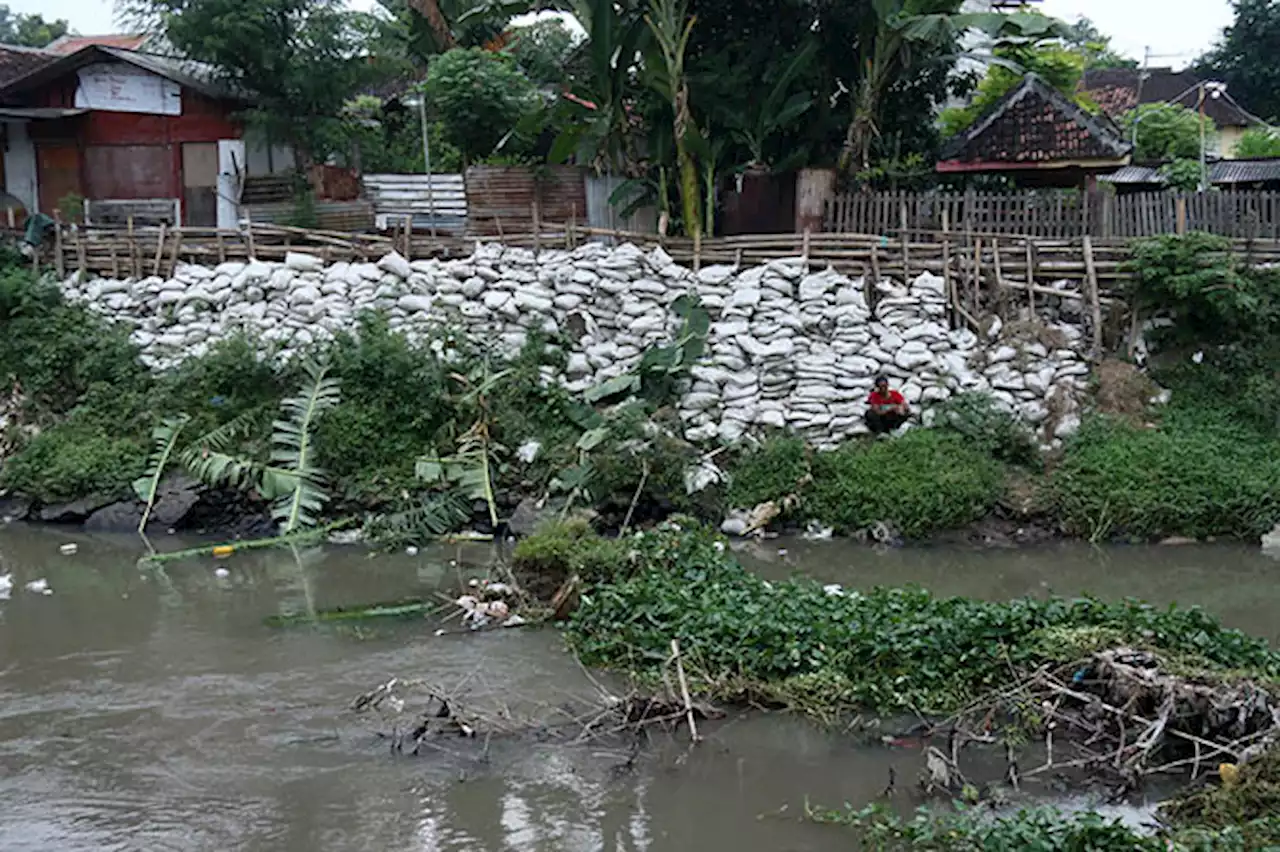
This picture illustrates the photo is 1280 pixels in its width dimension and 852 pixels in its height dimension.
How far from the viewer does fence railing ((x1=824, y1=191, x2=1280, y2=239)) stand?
42.8ft

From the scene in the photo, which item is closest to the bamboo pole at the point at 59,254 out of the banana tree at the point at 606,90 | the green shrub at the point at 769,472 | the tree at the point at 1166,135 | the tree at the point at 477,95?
the tree at the point at 477,95

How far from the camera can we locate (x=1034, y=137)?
48.1 feet

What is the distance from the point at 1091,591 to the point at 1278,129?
18.9m

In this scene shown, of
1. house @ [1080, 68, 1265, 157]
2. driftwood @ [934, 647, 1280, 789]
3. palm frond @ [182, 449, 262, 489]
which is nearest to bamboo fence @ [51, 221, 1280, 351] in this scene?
palm frond @ [182, 449, 262, 489]

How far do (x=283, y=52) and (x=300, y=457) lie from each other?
25.8 feet

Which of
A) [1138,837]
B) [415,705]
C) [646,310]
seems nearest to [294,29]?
[646,310]

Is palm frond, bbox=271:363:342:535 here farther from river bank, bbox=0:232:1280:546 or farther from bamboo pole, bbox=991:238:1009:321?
bamboo pole, bbox=991:238:1009:321

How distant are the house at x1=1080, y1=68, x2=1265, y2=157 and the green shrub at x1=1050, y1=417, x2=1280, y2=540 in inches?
574

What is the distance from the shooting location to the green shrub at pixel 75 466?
12.0 metres

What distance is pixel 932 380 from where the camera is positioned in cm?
1194

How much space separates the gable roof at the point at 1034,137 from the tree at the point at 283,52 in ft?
28.0

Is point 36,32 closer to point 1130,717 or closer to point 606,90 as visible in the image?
point 606,90

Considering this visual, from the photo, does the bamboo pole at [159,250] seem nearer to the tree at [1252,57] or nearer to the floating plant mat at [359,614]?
the floating plant mat at [359,614]

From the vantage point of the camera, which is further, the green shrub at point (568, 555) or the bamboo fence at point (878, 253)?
the bamboo fence at point (878, 253)
